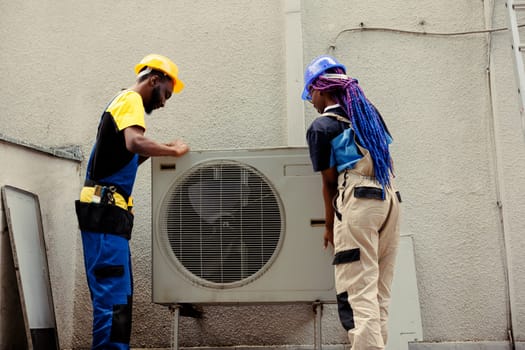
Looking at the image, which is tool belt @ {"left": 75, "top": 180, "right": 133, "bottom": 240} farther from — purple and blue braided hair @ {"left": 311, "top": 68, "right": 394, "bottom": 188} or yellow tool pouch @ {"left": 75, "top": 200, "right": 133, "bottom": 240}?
purple and blue braided hair @ {"left": 311, "top": 68, "right": 394, "bottom": 188}

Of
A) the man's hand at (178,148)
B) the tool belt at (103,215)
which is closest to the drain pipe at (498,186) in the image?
the man's hand at (178,148)

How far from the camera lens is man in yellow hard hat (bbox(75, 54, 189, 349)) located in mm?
2699

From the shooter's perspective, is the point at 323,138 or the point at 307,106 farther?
the point at 307,106

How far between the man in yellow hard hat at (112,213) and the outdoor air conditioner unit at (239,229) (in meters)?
0.17

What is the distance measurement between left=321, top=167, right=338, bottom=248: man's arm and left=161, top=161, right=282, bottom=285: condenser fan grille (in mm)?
247

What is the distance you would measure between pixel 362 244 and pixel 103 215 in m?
1.06

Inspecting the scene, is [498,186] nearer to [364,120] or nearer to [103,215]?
[364,120]

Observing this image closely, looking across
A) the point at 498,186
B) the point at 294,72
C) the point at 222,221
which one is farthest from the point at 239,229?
the point at 498,186

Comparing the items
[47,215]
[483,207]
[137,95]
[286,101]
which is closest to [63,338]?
[47,215]

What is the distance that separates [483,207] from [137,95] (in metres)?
1.84

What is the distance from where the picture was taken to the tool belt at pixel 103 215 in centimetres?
275

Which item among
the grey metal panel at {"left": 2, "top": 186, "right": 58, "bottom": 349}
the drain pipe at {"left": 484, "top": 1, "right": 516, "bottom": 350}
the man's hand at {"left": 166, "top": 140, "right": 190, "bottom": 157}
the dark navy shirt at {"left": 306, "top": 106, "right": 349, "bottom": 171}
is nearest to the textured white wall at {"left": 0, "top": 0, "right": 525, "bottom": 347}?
the drain pipe at {"left": 484, "top": 1, "right": 516, "bottom": 350}

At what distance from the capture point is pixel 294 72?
3625 mm

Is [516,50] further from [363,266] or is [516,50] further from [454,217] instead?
[363,266]
